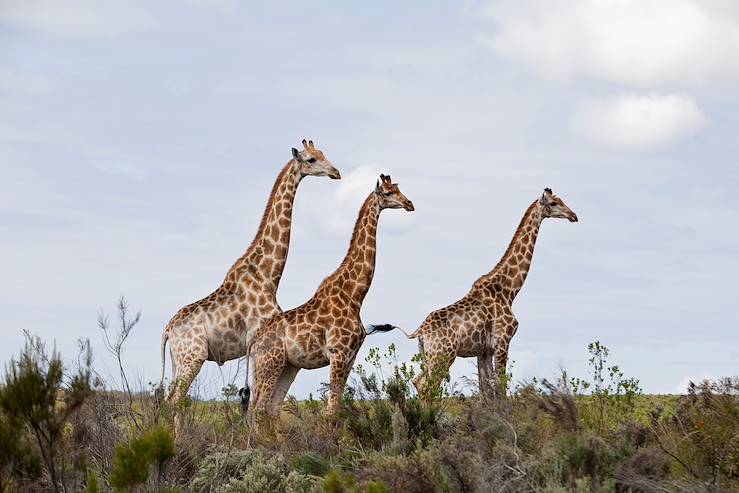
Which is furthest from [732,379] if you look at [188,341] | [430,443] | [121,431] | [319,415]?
[188,341]

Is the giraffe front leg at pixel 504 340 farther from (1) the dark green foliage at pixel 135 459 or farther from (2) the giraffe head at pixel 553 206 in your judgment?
(1) the dark green foliage at pixel 135 459

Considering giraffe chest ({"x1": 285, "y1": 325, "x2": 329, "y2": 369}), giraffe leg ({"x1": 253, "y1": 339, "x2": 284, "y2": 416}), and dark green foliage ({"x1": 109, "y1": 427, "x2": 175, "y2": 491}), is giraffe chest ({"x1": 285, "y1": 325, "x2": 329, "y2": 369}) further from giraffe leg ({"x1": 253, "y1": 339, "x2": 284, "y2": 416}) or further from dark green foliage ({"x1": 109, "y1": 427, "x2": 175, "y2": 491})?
dark green foliage ({"x1": 109, "y1": 427, "x2": 175, "y2": 491})

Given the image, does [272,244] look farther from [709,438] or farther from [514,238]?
[709,438]

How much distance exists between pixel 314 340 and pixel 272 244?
2.32 m

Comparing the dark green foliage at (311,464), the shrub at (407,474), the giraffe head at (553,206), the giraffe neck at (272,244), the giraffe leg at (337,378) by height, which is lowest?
the shrub at (407,474)

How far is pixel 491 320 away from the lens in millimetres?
16875

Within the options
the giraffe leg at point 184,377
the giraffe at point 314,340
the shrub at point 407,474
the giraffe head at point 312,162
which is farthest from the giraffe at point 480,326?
the shrub at point 407,474

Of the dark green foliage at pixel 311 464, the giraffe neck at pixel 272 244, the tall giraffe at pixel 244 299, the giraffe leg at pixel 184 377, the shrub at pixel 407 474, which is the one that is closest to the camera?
the shrub at pixel 407 474

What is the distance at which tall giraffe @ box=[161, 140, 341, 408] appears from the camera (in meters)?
14.7

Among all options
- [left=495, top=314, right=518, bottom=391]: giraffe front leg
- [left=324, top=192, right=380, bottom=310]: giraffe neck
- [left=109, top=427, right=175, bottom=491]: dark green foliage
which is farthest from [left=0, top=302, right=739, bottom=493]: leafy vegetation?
[left=495, top=314, right=518, bottom=391]: giraffe front leg

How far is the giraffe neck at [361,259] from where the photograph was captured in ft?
48.4

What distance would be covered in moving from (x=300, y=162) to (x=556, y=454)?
8.26 m

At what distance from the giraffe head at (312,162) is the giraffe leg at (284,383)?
301cm

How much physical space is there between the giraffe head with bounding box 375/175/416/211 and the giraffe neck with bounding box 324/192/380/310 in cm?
12
